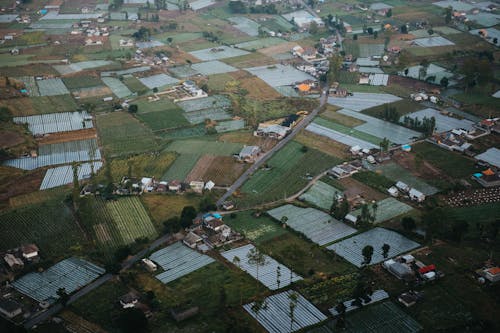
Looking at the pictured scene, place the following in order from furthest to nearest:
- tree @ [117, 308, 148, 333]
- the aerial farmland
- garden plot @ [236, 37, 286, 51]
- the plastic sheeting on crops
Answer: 1. garden plot @ [236, 37, 286, 51]
2. the aerial farmland
3. the plastic sheeting on crops
4. tree @ [117, 308, 148, 333]

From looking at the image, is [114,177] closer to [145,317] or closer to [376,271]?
[145,317]

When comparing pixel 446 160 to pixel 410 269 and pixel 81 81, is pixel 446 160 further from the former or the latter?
pixel 81 81

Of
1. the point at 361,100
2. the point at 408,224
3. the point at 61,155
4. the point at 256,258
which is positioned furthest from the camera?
the point at 361,100

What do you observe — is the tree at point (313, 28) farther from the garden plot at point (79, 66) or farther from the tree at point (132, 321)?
the tree at point (132, 321)

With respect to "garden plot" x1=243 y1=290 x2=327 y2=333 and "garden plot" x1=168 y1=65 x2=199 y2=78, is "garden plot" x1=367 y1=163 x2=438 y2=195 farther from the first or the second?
"garden plot" x1=168 y1=65 x2=199 y2=78

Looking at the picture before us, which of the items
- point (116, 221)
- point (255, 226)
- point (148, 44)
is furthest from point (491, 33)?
point (116, 221)

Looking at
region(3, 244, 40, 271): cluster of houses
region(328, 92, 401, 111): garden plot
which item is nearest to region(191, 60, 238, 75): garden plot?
region(328, 92, 401, 111): garden plot

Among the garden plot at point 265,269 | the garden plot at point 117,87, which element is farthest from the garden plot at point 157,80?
the garden plot at point 265,269
